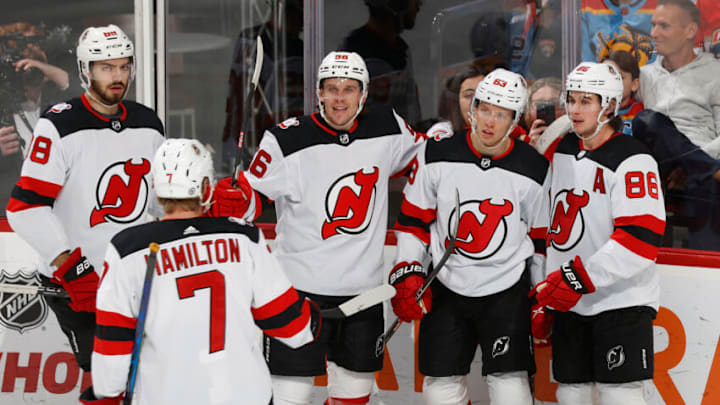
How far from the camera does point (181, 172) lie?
6.50 feet

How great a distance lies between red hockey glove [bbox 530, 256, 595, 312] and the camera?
262cm

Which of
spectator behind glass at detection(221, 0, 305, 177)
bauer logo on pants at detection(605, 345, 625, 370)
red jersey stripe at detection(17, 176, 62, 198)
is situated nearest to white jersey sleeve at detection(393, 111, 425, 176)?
spectator behind glass at detection(221, 0, 305, 177)

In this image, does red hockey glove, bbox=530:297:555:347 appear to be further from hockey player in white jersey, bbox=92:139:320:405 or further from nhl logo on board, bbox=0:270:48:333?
nhl logo on board, bbox=0:270:48:333

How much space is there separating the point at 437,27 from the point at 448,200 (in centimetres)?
105

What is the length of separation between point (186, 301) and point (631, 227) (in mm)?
1443

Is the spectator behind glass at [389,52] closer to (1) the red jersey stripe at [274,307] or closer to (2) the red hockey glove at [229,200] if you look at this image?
(2) the red hockey glove at [229,200]

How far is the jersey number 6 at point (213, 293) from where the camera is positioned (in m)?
1.92

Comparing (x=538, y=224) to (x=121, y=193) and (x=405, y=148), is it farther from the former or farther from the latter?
(x=121, y=193)

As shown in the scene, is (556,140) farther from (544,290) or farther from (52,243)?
(52,243)

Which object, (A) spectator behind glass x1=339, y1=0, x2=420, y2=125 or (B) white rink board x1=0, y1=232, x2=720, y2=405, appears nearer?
(B) white rink board x1=0, y1=232, x2=720, y2=405

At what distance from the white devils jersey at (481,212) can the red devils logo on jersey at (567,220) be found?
0.08 m

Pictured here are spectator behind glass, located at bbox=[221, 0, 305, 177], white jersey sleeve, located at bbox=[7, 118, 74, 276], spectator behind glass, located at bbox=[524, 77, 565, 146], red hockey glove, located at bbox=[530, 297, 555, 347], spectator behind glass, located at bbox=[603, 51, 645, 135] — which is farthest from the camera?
spectator behind glass, located at bbox=[221, 0, 305, 177]

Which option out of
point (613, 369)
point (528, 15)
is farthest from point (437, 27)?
point (613, 369)

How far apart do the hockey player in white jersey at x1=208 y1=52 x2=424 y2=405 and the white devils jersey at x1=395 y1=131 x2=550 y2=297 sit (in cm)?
16
